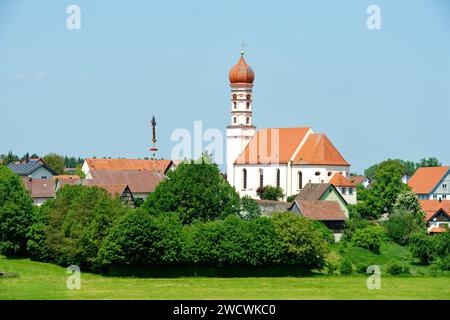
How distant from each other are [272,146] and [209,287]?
173 feet

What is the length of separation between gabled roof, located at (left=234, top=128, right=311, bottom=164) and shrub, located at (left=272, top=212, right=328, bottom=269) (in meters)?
37.5

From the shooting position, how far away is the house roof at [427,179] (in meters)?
102

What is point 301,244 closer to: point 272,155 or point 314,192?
point 314,192

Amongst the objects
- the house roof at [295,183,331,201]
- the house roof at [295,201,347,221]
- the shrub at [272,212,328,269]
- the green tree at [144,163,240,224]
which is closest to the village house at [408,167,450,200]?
the house roof at [295,183,331,201]

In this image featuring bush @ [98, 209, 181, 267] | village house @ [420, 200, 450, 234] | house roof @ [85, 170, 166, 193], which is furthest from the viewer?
house roof @ [85, 170, 166, 193]

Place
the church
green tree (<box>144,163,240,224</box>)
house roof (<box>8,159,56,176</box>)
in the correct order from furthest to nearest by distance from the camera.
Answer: house roof (<box>8,159,56,176</box>), the church, green tree (<box>144,163,240,224</box>)

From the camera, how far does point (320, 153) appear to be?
312 feet

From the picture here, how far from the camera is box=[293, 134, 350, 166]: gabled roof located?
311 feet

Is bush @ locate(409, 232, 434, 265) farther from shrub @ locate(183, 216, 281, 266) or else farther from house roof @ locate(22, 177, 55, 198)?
house roof @ locate(22, 177, 55, 198)

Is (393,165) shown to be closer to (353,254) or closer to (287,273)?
(353,254)

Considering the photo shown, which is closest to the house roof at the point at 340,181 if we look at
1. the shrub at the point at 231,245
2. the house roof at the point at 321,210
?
the house roof at the point at 321,210

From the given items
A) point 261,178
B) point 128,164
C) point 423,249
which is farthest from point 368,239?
point 128,164

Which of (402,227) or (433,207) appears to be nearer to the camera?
(402,227)
